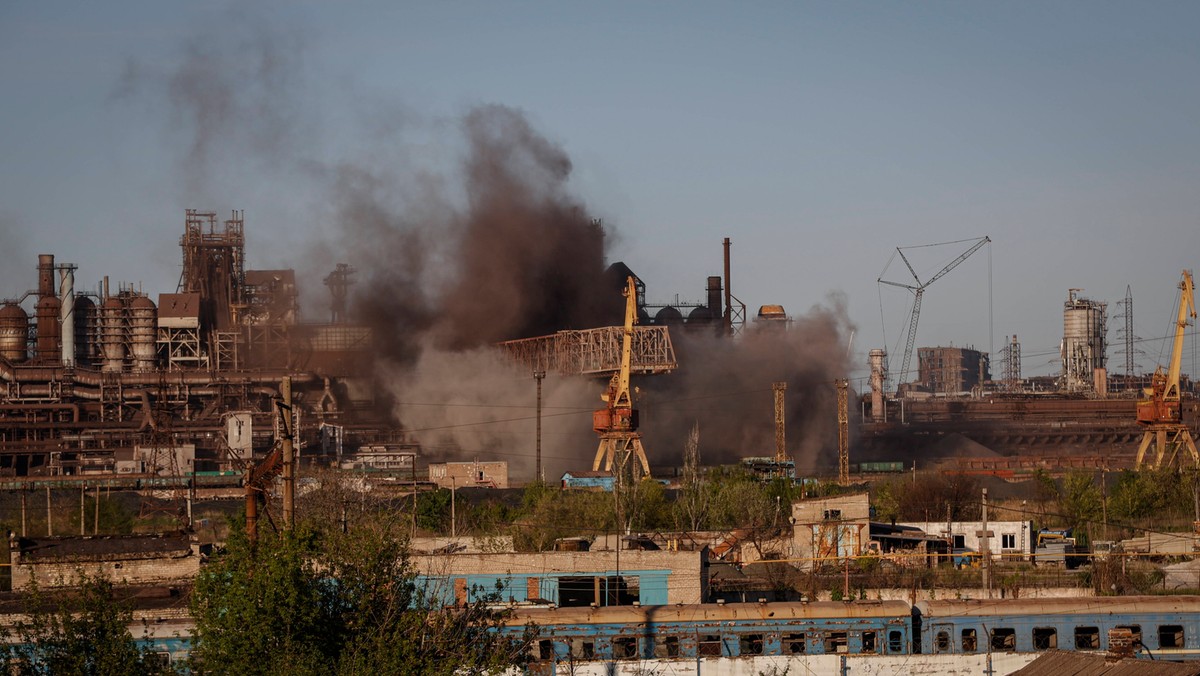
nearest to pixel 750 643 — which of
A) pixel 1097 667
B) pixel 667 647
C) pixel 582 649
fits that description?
pixel 667 647

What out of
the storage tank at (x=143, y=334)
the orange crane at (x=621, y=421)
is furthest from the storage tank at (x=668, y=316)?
the storage tank at (x=143, y=334)

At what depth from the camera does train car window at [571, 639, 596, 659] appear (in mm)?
28797

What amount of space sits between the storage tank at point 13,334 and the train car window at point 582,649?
246 feet

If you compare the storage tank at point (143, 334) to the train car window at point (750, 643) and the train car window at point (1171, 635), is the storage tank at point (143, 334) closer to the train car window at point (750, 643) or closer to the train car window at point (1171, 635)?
the train car window at point (750, 643)

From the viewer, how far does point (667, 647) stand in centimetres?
2909

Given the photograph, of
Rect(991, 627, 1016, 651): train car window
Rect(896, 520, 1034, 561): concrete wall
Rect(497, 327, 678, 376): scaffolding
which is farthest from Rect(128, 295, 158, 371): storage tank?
Rect(991, 627, 1016, 651): train car window

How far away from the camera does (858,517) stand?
4488 cm

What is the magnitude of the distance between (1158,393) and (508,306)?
3459 cm

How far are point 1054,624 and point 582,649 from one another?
8780 millimetres

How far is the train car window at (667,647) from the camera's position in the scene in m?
29.0

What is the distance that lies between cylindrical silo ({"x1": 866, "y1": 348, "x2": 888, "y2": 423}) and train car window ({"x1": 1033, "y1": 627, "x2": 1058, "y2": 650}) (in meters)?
92.2

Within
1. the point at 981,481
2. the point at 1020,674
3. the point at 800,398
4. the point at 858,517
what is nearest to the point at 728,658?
the point at 1020,674

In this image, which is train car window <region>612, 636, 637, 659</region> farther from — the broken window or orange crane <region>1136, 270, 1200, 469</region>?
orange crane <region>1136, 270, 1200, 469</region>

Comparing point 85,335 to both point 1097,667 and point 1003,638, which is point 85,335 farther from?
point 1097,667
